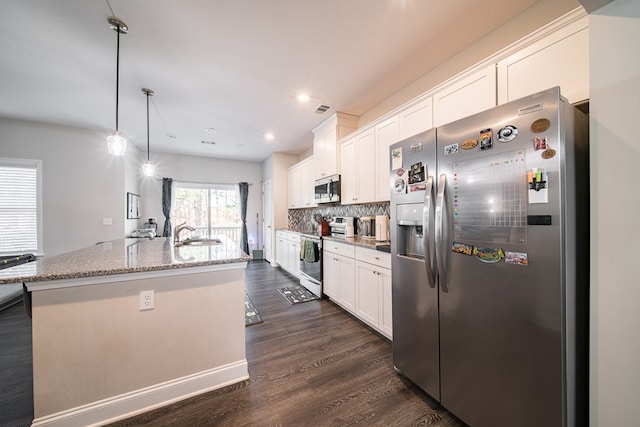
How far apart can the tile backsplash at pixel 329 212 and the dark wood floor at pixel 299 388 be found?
153 centimetres

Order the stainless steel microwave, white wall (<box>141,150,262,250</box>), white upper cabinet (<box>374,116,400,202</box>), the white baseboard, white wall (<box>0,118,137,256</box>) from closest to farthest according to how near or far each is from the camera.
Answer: the white baseboard, white upper cabinet (<box>374,116,400,202</box>), the stainless steel microwave, white wall (<box>0,118,137,256</box>), white wall (<box>141,150,262,250</box>)

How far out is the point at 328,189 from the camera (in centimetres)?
367

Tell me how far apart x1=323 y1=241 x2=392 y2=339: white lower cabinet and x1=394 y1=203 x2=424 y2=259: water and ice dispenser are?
45 cm

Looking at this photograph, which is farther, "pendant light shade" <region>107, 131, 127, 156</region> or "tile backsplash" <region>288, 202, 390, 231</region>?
"tile backsplash" <region>288, 202, 390, 231</region>

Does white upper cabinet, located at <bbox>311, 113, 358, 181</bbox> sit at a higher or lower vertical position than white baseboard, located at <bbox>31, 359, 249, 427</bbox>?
higher

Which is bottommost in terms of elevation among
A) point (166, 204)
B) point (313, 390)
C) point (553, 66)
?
point (313, 390)

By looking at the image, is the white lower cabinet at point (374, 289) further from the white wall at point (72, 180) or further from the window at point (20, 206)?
the window at point (20, 206)

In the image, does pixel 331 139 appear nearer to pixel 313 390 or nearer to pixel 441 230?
pixel 441 230

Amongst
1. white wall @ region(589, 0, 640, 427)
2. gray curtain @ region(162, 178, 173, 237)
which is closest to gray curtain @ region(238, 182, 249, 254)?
gray curtain @ region(162, 178, 173, 237)

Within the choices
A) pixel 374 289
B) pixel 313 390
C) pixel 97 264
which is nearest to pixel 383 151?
pixel 374 289

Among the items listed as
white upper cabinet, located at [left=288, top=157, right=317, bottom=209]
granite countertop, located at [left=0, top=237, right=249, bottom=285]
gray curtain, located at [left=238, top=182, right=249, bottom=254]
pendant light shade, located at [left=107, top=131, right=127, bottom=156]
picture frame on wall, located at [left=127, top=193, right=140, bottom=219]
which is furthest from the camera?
gray curtain, located at [left=238, top=182, right=249, bottom=254]

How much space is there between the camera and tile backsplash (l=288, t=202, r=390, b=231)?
325 centimetres

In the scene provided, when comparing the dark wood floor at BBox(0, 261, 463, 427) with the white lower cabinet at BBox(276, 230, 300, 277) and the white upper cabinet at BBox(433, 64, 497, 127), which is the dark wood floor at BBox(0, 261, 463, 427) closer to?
the white lower cabinet at BBox(276, 230, 300, 277)

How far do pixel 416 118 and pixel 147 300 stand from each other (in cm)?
271
